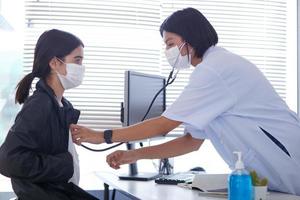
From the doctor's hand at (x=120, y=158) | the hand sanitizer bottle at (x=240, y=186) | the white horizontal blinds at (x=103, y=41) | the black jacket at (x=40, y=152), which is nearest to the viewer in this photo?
the hand sanitizer bottle at (x=240, y=186)

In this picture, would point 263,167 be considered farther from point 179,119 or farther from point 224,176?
point 179,119

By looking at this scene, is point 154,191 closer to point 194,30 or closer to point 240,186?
point 240,186

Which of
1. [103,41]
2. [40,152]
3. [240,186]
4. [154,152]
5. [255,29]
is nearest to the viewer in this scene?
[240,186]

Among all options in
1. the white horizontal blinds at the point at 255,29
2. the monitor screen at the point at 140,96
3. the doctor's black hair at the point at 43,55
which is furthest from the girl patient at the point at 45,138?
the white horizontal blinds at the point at 255,29

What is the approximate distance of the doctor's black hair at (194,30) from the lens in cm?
177

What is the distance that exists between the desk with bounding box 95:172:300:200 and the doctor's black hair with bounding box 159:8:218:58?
1.99ft

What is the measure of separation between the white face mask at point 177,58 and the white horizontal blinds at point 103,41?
99 cm

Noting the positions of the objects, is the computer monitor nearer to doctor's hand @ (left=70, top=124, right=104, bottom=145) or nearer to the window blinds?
doctor's hand @ (left=70, top=124, right=104, bottom=145)

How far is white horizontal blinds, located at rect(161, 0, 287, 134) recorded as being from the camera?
10.1ft

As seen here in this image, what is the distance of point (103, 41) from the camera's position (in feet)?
9.16

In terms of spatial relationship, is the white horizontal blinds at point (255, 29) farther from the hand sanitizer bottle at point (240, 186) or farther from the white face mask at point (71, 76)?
the hand sanitizer bottle at point (240, 186)

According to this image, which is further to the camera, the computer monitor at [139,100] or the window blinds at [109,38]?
the window blinds at [109,38]

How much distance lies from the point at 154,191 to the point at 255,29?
1927 millimetres

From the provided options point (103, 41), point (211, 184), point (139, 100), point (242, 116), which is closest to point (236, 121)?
point (242, 116)
